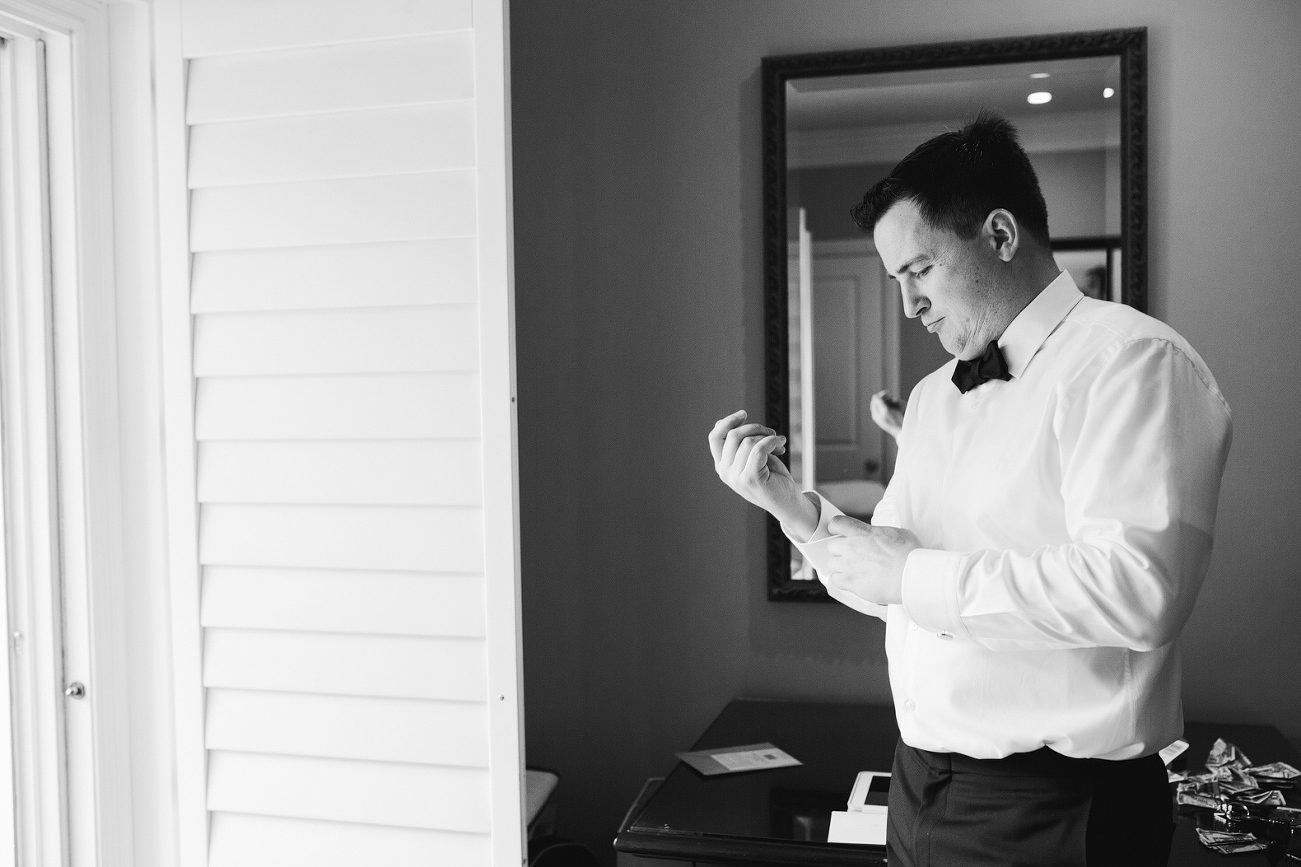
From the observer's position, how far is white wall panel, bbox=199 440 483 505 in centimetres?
188

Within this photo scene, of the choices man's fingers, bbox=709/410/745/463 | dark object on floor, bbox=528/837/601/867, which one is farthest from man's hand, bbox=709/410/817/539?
dark object on floor, bbox=528/837/601/867

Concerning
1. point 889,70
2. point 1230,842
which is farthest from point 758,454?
point 889,70

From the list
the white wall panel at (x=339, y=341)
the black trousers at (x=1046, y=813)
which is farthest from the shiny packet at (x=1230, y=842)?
the white wall panel at (x=339, y=341)

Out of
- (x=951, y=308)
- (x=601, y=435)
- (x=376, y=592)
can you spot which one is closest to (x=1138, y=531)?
(x=951, y=308)

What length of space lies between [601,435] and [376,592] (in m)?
0.78

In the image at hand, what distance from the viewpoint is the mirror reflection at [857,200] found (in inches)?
90.9

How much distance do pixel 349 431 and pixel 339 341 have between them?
15 cm

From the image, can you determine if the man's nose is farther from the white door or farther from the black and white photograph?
the white door

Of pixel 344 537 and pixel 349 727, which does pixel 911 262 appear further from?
pixel 349 727

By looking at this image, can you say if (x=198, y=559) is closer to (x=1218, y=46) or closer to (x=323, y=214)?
(x=323, y=214)

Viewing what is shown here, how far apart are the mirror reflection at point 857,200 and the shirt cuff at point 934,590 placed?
1.10 metres

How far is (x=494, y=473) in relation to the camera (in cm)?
186

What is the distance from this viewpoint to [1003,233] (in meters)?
1.39

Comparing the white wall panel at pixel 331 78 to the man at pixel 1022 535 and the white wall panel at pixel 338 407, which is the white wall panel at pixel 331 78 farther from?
the man at pixel 1022 535
